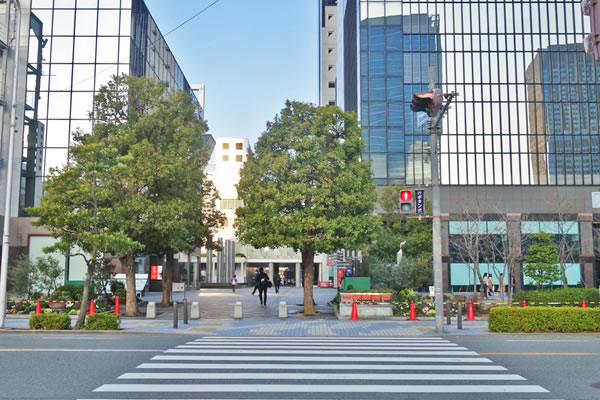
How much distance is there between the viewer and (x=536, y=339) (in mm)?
16172

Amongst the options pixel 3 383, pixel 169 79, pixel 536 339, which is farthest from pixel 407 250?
pixel 3 383

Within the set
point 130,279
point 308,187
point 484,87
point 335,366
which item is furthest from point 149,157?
point 484,87

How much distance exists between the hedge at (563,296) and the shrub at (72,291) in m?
21.7

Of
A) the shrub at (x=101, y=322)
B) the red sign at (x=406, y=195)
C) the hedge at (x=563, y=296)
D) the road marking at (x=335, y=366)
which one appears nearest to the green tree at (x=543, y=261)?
the hedge at (x=563, y=296)

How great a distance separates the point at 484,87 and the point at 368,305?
35.9 metres

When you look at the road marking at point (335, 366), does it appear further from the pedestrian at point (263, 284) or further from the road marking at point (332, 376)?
the pedestrian at point (263, 284)

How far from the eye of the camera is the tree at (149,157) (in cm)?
2366

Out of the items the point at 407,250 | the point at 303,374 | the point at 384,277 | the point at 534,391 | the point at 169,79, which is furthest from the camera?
the point at 169,79

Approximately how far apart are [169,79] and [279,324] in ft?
116

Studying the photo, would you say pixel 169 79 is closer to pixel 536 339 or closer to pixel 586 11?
pixel 536 339

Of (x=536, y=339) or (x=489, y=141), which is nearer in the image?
A: (x=536, y=339)

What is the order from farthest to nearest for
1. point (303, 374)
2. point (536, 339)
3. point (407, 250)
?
point (407, 250) < point (536, 339) < point (303, 374)

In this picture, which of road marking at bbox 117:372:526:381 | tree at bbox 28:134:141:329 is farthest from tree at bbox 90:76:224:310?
road marking at bbox 117:372:526:381

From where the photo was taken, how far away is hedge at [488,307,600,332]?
17.5m
